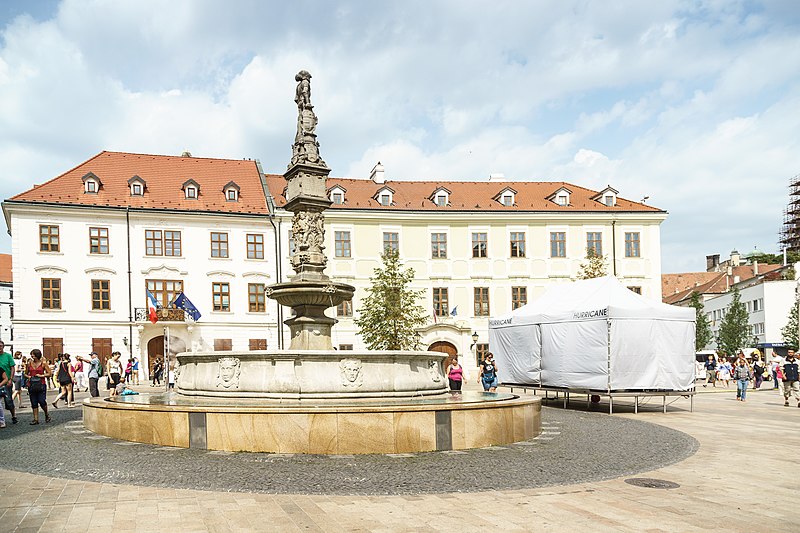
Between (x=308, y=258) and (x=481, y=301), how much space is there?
29532mm

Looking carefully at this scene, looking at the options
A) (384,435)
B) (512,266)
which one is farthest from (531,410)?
(512,266)

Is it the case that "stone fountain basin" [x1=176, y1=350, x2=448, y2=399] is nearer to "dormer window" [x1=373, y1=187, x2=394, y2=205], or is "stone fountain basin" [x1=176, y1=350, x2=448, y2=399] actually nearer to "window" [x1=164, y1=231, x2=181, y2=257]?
"window" [x1=164, y1=231, x2=181, y2=257]

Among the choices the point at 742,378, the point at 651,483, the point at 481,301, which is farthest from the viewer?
the point at 481,301

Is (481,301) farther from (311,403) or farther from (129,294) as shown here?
(311,403)

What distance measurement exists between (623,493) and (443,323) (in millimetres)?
34034

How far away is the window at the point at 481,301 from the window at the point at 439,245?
3027 millimetres

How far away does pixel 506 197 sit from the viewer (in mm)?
45969

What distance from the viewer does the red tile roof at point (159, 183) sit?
3959cm

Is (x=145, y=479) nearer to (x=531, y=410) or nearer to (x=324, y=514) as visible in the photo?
(x=324, y=514)

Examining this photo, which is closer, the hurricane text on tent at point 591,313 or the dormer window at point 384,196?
the hurricane text on tent at point 591,313

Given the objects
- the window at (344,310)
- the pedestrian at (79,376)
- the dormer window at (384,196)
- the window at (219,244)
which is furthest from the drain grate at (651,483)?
the dormer window at (384,196)

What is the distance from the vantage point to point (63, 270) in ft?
127

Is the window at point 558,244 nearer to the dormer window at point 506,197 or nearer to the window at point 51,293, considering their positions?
the dormer window at point 506,197

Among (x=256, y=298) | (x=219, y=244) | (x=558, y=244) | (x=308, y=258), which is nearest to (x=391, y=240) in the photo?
(x=256, y=298)
